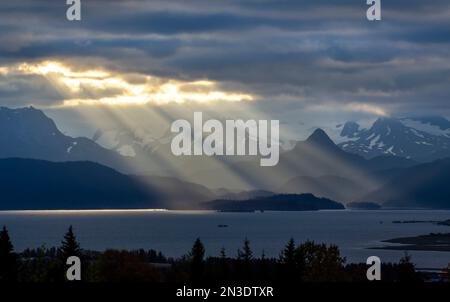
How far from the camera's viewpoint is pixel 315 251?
136 metres

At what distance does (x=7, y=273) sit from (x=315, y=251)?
184 ft

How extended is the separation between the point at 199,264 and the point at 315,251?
35537 mm
